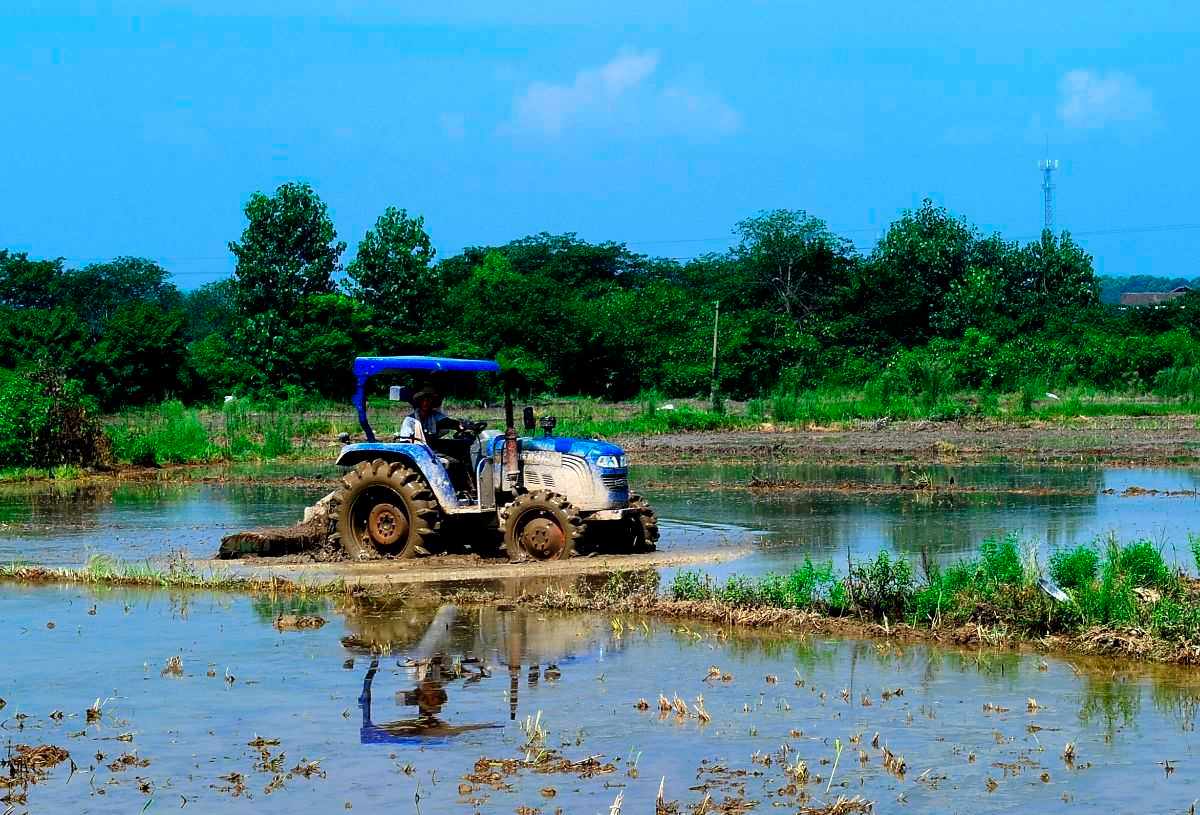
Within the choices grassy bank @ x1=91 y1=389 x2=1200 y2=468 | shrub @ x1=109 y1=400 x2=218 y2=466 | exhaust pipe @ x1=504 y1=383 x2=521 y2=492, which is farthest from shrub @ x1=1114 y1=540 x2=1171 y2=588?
shrub @ x1=109 y1=400 x2=218 y2=466

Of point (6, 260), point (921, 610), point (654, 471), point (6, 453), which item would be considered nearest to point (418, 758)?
point (921, 610)

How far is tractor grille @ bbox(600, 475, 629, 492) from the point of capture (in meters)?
16.2

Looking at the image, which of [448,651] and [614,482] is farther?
[614,482]

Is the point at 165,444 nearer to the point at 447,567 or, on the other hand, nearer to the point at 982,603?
the point at 447,567

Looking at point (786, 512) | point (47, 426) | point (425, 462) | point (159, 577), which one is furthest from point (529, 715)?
point (47, 426)

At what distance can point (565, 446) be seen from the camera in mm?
16281

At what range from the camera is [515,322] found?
54.6 meters

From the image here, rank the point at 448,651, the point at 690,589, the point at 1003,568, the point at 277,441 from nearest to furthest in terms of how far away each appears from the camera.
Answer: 1. the point at 448,651
2. the point at 1003,568
3. the point at 690,589
4. the point at 277,441

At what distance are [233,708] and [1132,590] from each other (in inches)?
263

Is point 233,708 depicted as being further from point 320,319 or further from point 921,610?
point 320,319

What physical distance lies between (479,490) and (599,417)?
26.8 m

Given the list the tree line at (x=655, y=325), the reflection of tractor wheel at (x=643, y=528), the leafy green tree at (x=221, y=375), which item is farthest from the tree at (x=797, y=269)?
A: the reflection of tractor wheel at (x=643, y=528)

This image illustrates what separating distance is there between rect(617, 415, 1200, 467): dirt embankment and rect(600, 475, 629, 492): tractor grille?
14.5m

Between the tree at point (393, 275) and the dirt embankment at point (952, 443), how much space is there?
64.2 ft
